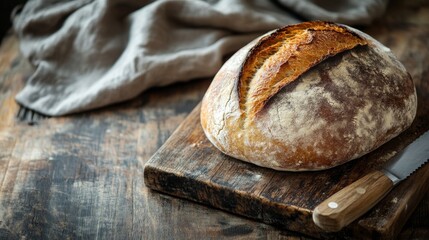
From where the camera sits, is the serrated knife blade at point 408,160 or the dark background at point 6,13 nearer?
the serrated knife blade at point 408,160

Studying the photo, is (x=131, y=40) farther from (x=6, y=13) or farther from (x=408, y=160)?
(x=408, y=160)

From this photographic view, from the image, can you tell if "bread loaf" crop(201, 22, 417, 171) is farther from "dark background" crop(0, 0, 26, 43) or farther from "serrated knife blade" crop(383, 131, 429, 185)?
"dark background" crop(0, 0, 26, 43)

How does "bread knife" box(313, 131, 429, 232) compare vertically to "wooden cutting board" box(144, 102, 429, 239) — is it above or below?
above

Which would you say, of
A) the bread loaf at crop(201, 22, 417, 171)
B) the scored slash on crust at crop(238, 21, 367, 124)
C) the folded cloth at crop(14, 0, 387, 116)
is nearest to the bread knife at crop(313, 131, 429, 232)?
the bread loaf at crop(201, 22, 417, 171)

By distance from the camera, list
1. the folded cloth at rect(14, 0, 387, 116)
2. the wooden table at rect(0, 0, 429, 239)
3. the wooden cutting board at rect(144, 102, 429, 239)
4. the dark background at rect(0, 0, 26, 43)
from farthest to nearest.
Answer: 1. the dark background at rect(0, 0, 26, 43)
2. the folded cloth at rect(14, 0, 387, 116)
3. the wooden table at rect(0, 0, 429, 239)
4. the wooden cutting board at rect(144, 102, 429, 239)

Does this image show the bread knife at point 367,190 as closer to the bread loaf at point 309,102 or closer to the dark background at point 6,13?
the bread loaf at point 309,102

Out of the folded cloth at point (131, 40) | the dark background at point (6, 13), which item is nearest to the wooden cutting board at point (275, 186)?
the folded cloth at point (131, 40)

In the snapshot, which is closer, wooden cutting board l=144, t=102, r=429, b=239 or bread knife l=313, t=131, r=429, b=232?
bread knife l=313, t=131, r=429, b=232
